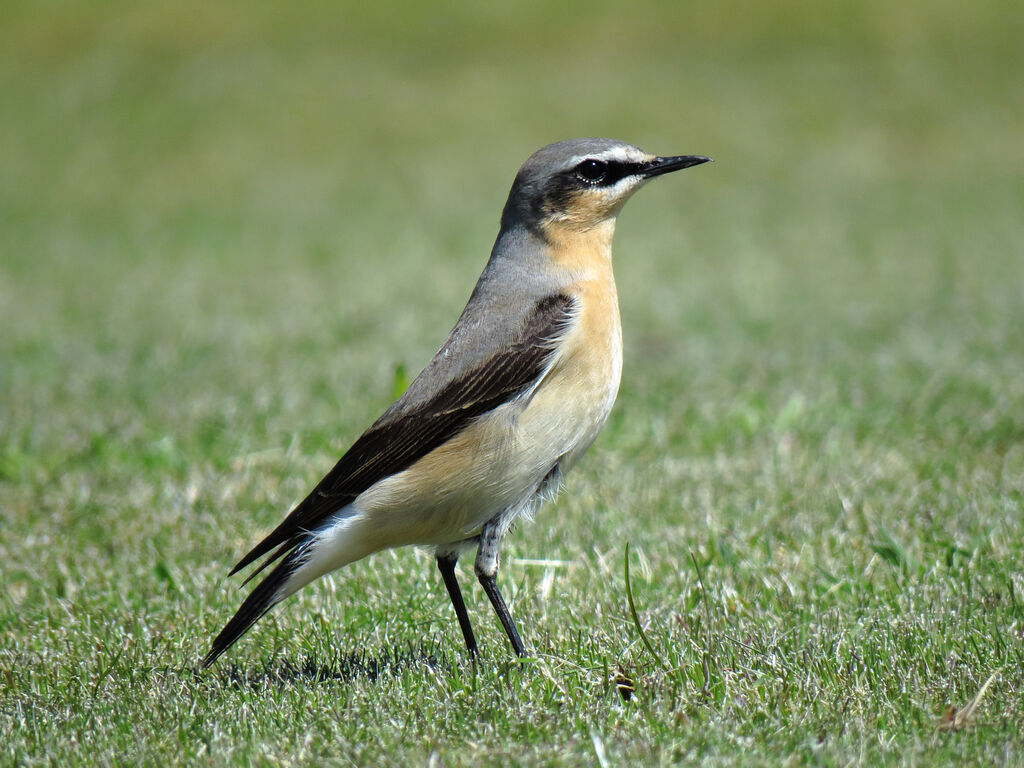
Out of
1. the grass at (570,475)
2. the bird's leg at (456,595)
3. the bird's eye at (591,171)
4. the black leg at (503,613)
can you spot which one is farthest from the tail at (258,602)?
the bird's eye at (591,171)

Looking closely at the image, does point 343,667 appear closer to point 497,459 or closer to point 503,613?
point 503,613

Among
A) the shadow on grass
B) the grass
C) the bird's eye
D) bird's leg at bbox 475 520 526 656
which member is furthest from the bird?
the bird's eye

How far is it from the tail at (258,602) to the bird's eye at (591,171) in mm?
1633

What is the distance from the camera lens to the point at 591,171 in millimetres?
4145

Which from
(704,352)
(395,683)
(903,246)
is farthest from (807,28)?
(395,683)

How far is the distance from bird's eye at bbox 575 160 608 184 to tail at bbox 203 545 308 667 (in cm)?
163

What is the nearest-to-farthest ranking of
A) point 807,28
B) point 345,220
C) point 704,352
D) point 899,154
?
point 704,352 < point 345,220 < point 899,154 < point 807,28

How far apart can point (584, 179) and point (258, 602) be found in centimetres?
185

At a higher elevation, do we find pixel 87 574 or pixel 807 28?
pixel 807 28

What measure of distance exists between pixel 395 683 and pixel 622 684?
0.65 metres

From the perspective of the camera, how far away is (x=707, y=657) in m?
3.31

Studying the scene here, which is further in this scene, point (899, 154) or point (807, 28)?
point (807, 28)

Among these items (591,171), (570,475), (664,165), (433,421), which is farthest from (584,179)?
(570,475)

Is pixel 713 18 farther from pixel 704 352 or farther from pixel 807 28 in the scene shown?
pixel 704 352
